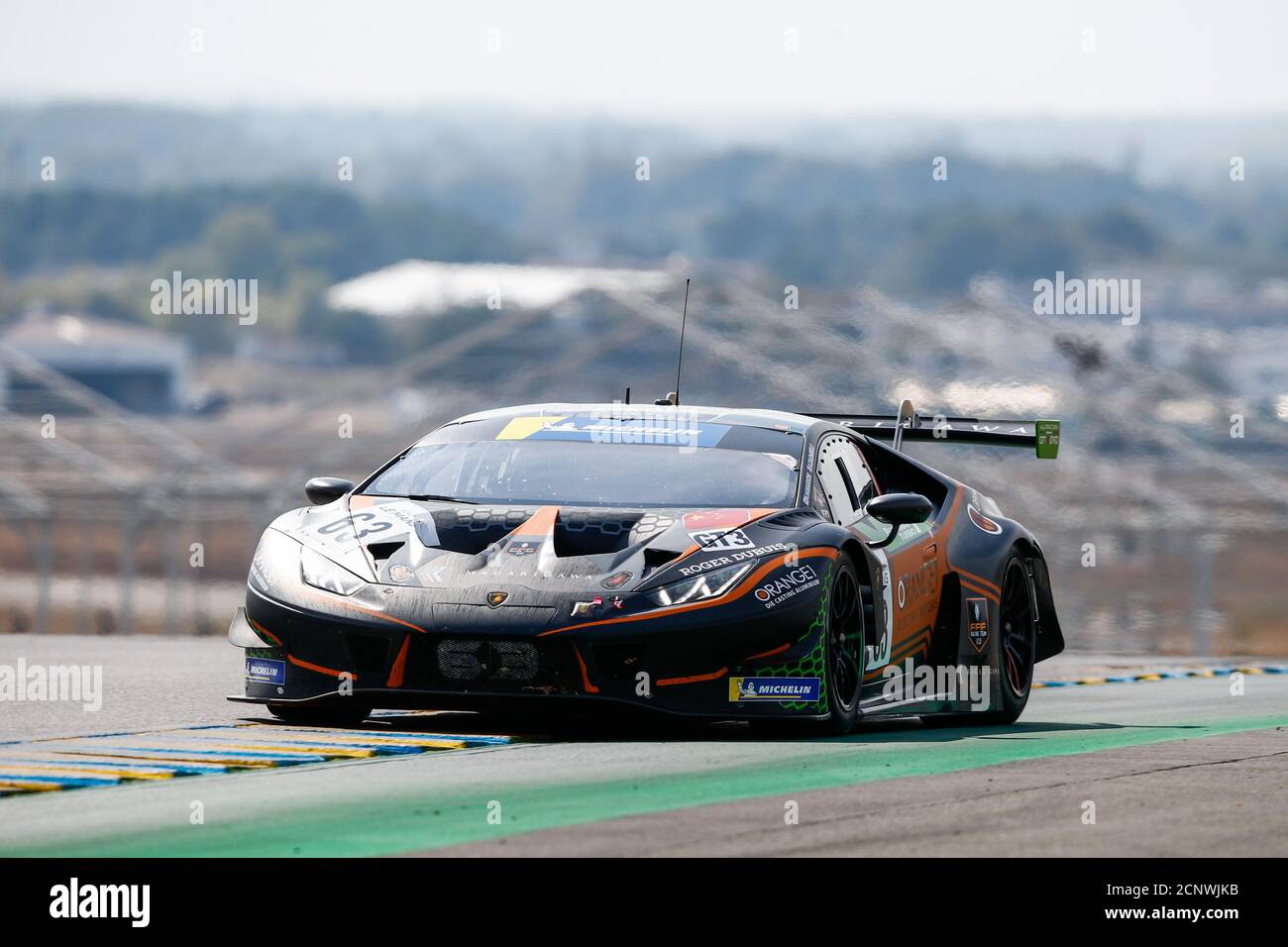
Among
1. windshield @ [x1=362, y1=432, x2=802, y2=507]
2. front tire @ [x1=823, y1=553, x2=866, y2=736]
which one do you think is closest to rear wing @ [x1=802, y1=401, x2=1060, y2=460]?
windshield @ [x1=362, y1=432, x2=802, y2=507]

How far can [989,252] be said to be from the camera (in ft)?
327

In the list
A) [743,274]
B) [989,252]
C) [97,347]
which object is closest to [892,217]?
[989,252]

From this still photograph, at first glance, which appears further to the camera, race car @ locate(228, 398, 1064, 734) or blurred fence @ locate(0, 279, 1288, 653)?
blurred fence @ locate(0, 279, 1288, 653)

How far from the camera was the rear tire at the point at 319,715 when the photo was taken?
9.00 m

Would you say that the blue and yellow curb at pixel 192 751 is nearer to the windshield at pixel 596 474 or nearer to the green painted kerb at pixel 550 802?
the green painted kerb at pixel 550 802

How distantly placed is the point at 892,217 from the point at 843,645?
9898 cm

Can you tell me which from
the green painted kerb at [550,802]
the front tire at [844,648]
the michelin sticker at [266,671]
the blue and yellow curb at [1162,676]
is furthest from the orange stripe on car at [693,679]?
the blue and yellow curb at [1162,676]

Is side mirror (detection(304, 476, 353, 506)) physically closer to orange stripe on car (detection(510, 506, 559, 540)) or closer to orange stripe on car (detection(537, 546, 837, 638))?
orange stripe on car (detection(510, 506, 559, 540))

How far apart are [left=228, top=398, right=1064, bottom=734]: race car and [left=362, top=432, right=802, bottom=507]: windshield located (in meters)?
0.01

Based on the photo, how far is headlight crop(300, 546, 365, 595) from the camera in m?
8.59

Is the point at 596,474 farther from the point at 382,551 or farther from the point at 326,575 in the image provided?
the point at 326,575

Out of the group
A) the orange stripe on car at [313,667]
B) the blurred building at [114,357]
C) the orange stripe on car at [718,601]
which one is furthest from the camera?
the blurred building at [114,357]

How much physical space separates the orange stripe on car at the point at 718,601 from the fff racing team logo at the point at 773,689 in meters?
0.29
